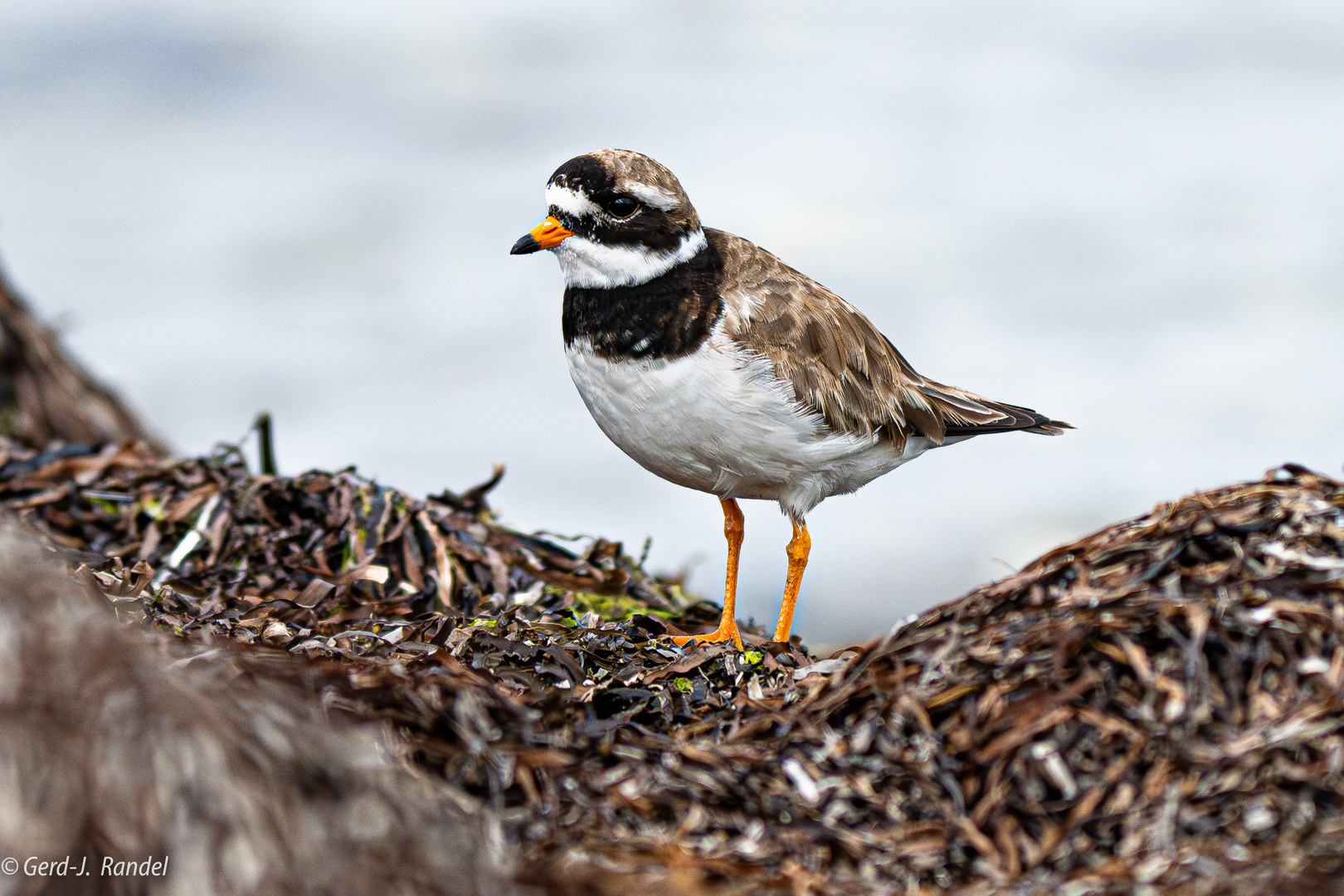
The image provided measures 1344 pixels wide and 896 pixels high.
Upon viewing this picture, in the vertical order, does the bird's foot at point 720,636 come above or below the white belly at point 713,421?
below

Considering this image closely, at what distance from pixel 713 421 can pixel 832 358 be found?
2.51 ft

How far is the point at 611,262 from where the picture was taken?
4.80 m

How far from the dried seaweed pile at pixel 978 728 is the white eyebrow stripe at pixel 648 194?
1.88m

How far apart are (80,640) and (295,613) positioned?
2214 mm

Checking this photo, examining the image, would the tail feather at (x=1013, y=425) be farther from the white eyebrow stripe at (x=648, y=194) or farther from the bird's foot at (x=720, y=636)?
the white eyebrow stripe at (x=648, y=194)

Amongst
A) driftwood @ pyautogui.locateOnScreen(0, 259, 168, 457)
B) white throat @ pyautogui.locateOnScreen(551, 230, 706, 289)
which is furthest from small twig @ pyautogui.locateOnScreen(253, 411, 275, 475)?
white throat @ pyautogui.locateOnScreen(551, 230, 706, 289)

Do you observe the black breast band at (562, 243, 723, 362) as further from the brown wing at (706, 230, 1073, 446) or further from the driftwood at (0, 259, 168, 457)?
the driftwood at (0, 259, 168, 457)

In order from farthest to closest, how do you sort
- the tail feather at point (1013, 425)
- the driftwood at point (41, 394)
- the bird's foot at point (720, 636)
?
the driftwood at point (41, 394) < the tail feather at point (1013, 425) < the bird's foot at point (720, 636)

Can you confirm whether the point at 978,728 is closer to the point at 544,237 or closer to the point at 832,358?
the point at 832,358

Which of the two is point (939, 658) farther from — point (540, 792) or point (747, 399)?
point (747, 399)

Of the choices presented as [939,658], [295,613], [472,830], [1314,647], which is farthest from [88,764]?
[1314,647]

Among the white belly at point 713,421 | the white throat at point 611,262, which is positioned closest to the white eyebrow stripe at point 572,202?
the white throat at point 611,262

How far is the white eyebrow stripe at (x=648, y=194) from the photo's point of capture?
4758 mm

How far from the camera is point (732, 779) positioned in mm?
2891
